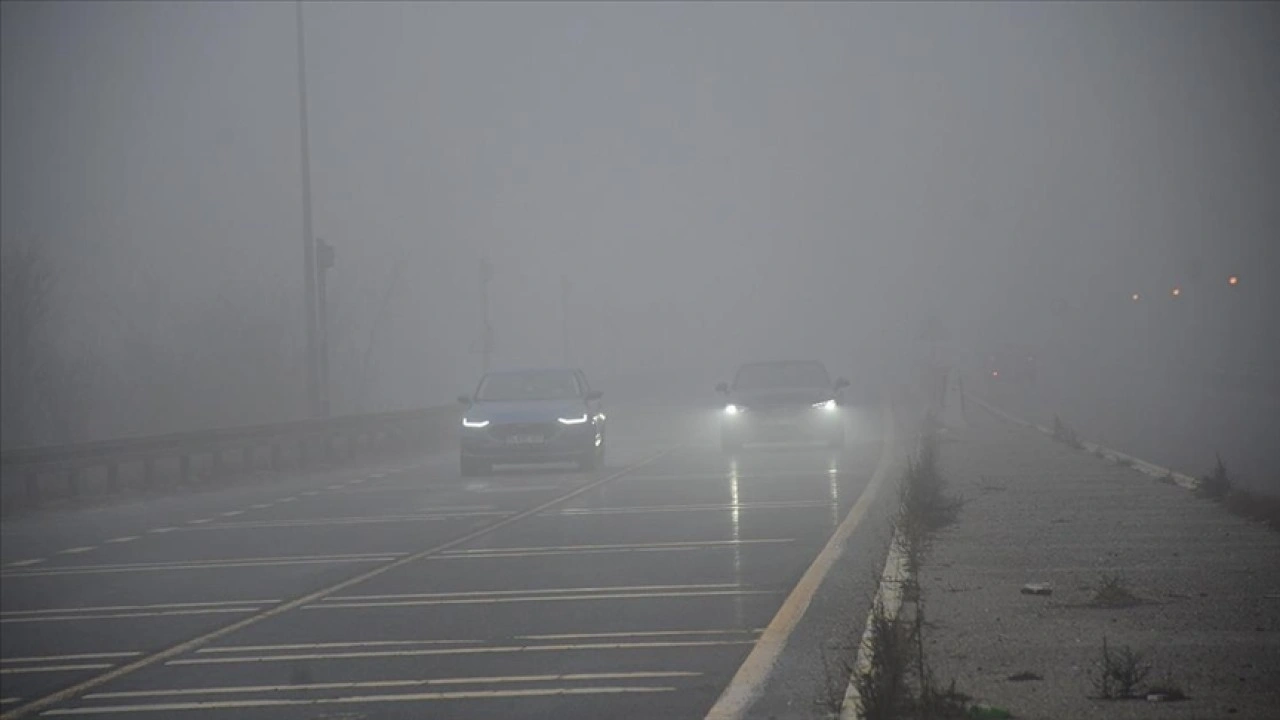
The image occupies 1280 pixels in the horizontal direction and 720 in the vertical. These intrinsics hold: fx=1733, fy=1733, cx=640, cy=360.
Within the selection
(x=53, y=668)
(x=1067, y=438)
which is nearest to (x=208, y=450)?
(x=1067, y=438)

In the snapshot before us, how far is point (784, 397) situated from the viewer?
35.6 metres

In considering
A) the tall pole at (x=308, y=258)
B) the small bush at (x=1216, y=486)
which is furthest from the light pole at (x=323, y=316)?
the small bush at (x=1216, y=486)

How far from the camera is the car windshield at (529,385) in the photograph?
32.4 m

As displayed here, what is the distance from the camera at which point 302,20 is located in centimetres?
4544

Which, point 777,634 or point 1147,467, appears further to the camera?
point 1147,467

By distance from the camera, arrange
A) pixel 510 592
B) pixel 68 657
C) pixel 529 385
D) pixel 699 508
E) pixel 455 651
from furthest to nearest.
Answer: pixel 529 385 → pixel 699 508 → pixel 510 592 → pixel 68 657 → pixel 455 651

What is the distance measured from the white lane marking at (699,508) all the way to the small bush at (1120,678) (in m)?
12.9

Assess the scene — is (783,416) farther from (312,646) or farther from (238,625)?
(312,646)

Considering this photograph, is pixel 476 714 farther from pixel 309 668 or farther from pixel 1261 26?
pixel 1261 26

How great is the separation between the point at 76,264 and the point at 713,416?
35.8 meters

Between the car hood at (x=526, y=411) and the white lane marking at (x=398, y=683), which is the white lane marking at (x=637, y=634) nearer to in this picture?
the white lane marking at (x=398, y=683)

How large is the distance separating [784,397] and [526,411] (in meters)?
6.95

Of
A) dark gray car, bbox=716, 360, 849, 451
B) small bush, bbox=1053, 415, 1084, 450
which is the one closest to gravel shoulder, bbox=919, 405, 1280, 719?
small bush, bbox=1053, 415, 1084, 450

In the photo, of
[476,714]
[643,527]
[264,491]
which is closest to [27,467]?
[264,491]
